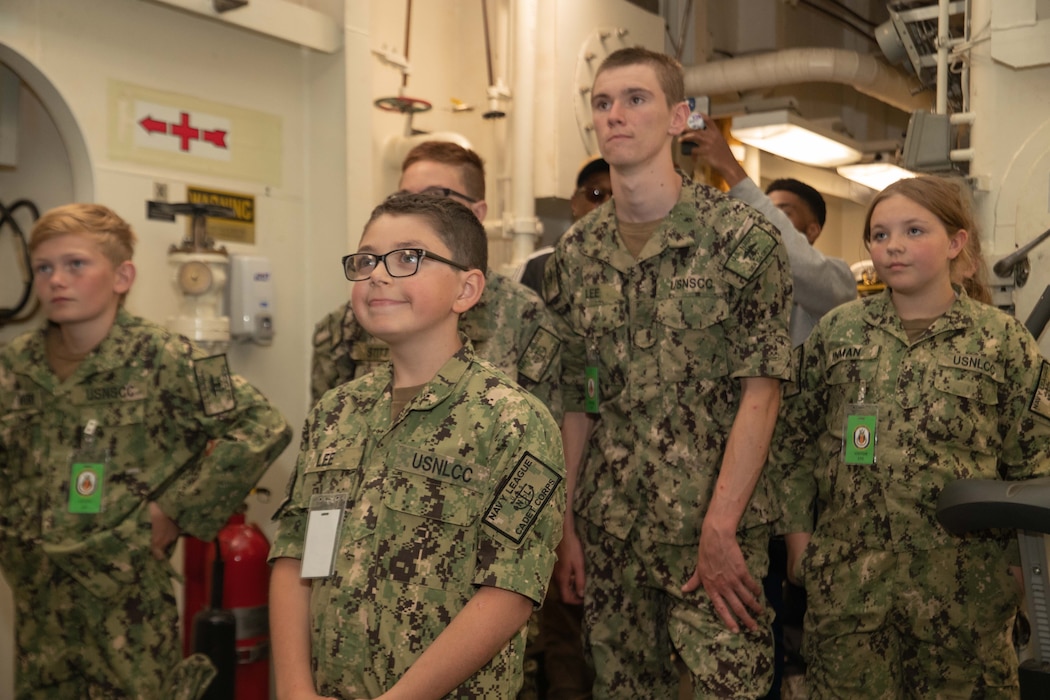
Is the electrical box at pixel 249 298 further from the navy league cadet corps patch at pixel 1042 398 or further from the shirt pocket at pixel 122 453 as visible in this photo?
the navy league cadet corps patch at pixel 1042 398

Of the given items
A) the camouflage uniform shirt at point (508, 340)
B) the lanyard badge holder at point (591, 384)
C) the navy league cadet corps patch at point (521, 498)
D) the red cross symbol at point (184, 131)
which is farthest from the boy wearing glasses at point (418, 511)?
the red cross symbol at point (184, 131)

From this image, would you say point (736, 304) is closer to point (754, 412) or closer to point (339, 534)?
point (754, 412)

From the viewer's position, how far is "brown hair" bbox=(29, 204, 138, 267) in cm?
266

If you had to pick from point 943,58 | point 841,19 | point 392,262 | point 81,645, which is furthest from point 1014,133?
point 841,19

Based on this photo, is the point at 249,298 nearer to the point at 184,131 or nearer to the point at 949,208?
the point at 184,131

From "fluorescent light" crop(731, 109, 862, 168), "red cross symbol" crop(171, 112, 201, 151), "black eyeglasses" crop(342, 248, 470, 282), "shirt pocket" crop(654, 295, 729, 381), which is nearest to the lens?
"black eyeglasses" crop(342, 248, 470, 282)

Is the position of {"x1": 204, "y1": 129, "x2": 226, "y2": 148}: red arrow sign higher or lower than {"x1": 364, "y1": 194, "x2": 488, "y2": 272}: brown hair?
higher

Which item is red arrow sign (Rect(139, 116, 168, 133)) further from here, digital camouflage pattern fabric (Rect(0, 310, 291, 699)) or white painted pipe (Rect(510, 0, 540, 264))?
white painted pipe (Rect(510, 0, 540, 264))

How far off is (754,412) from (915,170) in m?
1.59

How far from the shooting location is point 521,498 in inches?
65.9

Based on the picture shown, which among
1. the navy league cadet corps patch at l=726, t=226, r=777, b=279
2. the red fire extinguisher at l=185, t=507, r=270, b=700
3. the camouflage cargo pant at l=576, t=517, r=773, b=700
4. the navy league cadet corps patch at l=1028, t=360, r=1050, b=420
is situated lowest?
the red fire extinguisher at l=185, t=507, r=270, b=700

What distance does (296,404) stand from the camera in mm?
3943

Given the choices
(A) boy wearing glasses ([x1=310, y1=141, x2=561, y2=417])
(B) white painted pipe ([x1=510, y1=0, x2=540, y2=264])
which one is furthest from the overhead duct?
(A) boy wearing glasses ([x1=310, y1=141, x2=561, y2=417])

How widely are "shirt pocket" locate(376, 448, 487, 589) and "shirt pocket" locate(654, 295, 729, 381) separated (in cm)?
78
